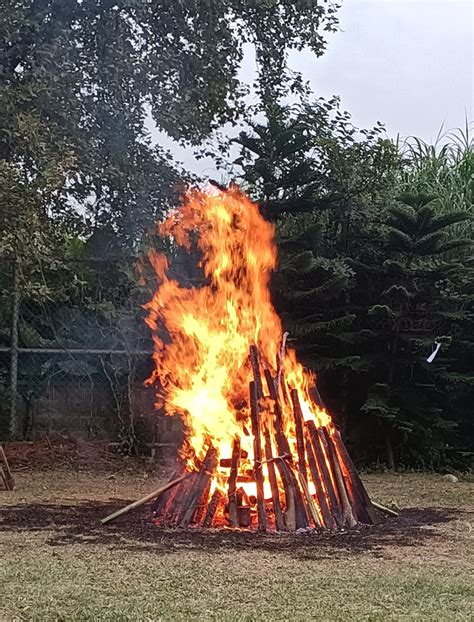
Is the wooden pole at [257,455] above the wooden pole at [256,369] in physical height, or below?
below

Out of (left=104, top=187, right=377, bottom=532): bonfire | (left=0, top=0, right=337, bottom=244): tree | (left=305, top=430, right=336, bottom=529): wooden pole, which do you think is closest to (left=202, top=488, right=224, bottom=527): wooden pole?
(left=104, top=187, right=377, bottom=532): bonfire

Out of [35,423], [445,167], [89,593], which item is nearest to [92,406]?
[35,423]

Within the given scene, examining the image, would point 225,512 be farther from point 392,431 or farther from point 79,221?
point 392,431

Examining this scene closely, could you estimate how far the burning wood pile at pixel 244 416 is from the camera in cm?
669

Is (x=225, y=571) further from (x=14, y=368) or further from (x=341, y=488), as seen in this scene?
(x=14, y=368)

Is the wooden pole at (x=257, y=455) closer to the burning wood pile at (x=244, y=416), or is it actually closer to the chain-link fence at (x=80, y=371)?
the burning wood pile at (x=244, y=416)

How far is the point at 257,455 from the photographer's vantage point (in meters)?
6.75

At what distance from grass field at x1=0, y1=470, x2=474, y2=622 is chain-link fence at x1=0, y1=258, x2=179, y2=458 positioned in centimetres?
363

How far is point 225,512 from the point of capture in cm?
675

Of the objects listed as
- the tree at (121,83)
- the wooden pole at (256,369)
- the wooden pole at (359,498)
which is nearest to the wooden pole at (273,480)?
the wooden pole at (256,369)

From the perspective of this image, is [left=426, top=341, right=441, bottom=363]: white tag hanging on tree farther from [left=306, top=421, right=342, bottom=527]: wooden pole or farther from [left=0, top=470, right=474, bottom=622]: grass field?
[left=306, top=421, right=342, bottom=527]: wooden pole

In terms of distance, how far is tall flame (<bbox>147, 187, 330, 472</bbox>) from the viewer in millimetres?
7289

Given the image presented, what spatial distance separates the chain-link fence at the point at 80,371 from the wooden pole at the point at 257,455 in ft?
14.4

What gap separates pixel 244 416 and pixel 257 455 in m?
0.50
